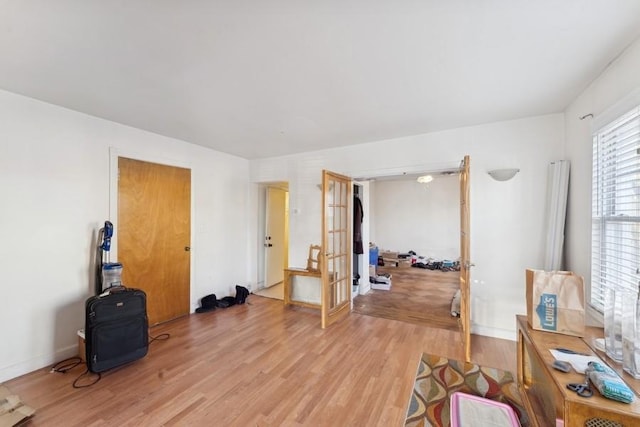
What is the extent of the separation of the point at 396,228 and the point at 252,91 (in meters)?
6.34

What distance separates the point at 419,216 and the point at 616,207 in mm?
5538

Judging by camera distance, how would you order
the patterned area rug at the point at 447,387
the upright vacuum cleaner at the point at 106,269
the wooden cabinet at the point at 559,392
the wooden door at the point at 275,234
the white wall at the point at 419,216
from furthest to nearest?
the white wall at the point at 419,216 < the wooden door at the point at 275,234 < the upright vacuum cleaner at the point at 106,269 < the patterned area rug at the point at 447,387 < the wooden cabinet at the point at 559,392

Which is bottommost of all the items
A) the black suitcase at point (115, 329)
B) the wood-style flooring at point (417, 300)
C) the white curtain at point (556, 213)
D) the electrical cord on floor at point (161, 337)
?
the electrical cord on floor at point (161, 337)

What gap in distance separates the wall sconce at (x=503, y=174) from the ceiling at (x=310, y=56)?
2.00 feet

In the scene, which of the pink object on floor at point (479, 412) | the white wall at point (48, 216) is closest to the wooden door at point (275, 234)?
the white wall at point (48, 216)

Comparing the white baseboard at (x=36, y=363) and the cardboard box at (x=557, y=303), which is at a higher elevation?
the cardboard box at (x=557, y=303)

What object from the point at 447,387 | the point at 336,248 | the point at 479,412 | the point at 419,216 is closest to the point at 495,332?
the point at 447,387

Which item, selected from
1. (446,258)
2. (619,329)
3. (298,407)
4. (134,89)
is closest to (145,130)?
(134,89)

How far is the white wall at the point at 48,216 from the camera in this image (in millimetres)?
2289

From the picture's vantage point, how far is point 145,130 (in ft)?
10.8

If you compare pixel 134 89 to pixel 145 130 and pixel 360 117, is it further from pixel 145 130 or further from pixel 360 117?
pixel 360 117

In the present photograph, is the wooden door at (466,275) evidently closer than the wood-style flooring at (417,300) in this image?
Yes

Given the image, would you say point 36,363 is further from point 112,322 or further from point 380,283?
point 380,283

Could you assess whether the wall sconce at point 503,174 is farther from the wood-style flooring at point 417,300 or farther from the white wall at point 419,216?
the white wall at point 419,216
